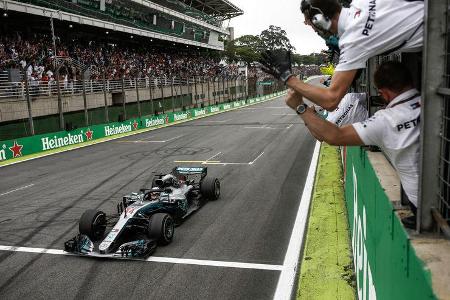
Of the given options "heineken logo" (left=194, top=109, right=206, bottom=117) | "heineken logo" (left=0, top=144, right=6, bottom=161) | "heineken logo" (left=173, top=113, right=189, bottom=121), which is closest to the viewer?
"heineken logo" (left=0, top=144, right=6, bottom=161)

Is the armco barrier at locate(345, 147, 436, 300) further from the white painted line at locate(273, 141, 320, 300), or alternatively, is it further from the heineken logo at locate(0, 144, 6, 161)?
the heineken logo at locate(0, 144, 6, 161)

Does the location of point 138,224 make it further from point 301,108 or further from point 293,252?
point 301,108

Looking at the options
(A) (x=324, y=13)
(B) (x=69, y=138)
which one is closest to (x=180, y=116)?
(B) (x=69, y=138)

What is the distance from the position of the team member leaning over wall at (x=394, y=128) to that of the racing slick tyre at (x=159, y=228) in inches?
197

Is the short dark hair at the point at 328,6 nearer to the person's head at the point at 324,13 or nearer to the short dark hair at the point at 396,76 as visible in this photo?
the person's head at the point at 324,13

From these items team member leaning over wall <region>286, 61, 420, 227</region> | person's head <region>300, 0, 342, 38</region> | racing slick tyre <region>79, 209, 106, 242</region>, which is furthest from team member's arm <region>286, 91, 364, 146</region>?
racing slick tyre <region>79, 209, 106, 242</region>

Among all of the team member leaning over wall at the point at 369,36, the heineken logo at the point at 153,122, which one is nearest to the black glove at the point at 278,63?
the team member leaning over wall at the point at 369,36

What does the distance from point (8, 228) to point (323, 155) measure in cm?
1013

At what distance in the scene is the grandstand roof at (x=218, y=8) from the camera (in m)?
73.8

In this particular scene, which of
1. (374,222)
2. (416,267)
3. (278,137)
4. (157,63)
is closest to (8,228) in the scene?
(374,222)

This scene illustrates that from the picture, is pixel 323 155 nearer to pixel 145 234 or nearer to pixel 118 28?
pixel 145 234

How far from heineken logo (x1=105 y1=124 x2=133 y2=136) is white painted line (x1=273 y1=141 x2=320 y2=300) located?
54.5ft

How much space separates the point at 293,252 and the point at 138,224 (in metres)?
2.68

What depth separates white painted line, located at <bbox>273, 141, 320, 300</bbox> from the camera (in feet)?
18.6
